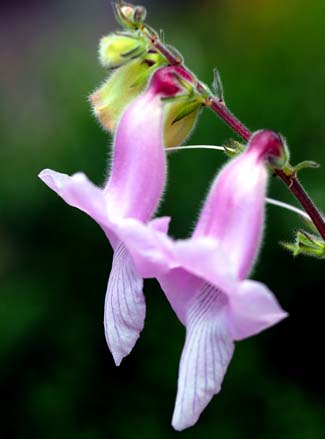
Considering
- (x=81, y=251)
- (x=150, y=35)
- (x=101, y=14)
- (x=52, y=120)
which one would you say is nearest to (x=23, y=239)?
(x=81, y=251)

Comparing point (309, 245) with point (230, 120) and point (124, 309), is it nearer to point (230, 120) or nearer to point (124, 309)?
point (230, 120)

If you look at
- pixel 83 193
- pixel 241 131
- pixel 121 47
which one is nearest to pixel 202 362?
pixel 83 193

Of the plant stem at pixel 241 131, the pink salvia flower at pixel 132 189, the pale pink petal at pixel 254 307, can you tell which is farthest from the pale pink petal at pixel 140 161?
the pale pink petal at pixel 254 307

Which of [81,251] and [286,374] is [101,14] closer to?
[81,251]

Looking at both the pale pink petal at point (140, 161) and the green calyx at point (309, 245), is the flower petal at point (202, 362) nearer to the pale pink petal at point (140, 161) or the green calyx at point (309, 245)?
the pale pink petal at point (140, 161)

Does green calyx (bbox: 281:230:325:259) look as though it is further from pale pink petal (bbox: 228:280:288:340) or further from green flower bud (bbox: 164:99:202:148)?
pale pink petal (bbox: 228:280:288:340)

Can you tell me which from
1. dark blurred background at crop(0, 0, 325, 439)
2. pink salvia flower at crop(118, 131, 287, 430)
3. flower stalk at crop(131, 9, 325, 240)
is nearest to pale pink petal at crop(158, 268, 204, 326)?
pink salvia flower at crop(118, 131, 287, 430)
